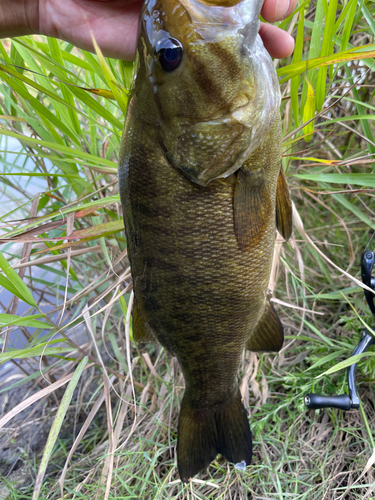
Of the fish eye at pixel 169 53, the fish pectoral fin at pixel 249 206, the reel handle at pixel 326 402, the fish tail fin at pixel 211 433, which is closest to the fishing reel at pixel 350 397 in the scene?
the reel handle at pixel 326 402

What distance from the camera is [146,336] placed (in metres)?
1.21

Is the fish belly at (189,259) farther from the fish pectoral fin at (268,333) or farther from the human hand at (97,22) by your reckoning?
the human hand at (97,22)

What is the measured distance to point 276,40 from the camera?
3.44ft

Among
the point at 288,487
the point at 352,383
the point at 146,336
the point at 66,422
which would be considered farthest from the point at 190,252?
the point at 66,422

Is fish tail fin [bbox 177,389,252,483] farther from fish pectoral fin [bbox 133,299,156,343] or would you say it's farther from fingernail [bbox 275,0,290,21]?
fingernail [bbox 275,0,290,21]

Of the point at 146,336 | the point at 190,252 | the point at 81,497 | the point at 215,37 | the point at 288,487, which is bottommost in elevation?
the point at 288,487

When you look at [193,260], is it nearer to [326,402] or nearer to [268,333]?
[268,333]

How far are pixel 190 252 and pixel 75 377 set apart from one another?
29.9 inches

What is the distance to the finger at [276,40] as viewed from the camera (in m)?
1.04

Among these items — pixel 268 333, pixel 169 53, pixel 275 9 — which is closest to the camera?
pixel 169 53

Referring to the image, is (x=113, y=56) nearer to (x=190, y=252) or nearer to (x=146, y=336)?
(x=190, y=252)

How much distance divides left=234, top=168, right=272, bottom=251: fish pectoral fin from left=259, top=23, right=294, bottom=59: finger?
39 centimetres

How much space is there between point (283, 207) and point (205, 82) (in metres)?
0.49

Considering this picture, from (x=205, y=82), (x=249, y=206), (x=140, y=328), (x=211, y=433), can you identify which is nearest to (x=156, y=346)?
(x=211, y=433)
